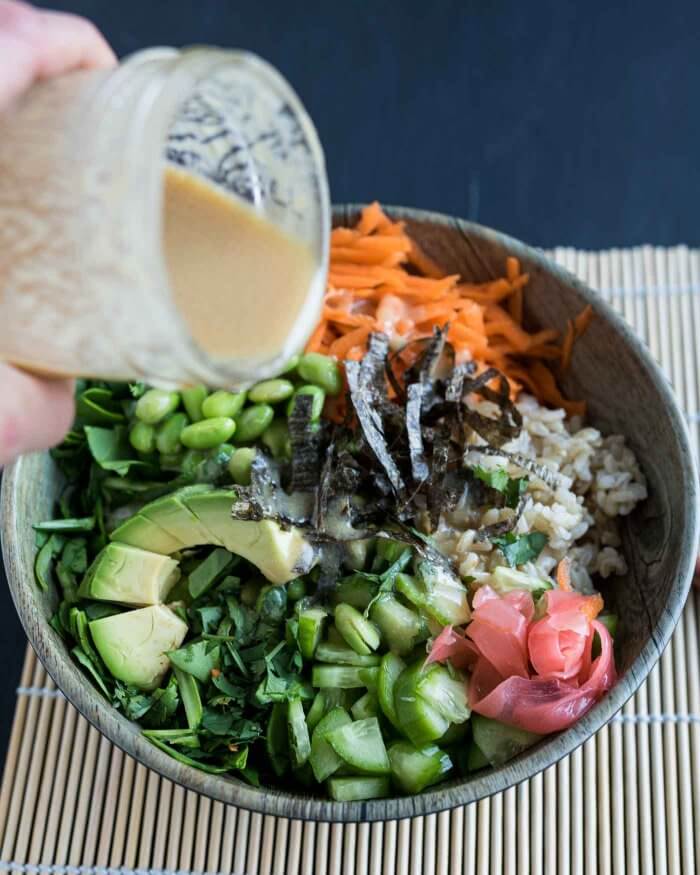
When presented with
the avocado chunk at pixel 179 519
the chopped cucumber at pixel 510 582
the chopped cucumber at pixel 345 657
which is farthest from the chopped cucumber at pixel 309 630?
the chopped cucumber at pixel 510 582

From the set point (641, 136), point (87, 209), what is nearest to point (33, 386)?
point (87, 209)

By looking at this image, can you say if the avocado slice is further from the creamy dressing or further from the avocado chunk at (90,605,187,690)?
the creamy dressing

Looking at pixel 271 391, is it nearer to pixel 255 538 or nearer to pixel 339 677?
pixel 255 538

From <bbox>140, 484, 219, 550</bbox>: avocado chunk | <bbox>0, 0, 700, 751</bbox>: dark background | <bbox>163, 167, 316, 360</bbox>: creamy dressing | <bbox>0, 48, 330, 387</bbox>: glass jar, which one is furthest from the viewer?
<bbox>0, 0, 700, 751</bbox>: dark background

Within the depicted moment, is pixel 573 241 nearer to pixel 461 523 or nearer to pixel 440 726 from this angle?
pixel 461 523

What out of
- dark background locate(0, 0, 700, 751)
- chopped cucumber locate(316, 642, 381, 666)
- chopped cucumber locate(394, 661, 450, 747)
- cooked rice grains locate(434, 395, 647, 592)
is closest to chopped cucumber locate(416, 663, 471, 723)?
chopped cucumber locate(394, 661, 450, 747)
